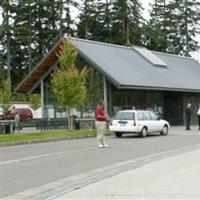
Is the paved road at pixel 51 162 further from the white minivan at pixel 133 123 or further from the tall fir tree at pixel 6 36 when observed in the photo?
the tall fir tree at pixel 6 36

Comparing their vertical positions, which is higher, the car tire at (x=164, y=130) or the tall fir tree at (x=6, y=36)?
the tall fir tree at (x=6, y=36)

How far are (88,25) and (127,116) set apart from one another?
4874 cm

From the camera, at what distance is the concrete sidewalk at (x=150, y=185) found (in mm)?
11211

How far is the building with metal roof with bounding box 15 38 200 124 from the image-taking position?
42.5 meters

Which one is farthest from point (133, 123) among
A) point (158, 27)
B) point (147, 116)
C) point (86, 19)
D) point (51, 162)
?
point (158, 27)

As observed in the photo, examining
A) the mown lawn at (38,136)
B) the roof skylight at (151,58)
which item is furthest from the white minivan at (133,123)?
the roof skylight at (151,58)

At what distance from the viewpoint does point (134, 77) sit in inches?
1698

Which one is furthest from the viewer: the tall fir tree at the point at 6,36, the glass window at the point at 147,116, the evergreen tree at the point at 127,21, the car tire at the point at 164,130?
the evergreen tree at the point at 127,21

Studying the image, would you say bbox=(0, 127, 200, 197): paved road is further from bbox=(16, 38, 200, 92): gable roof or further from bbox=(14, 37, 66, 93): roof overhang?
bbox=(14, 37, 66, 93): roof overhang

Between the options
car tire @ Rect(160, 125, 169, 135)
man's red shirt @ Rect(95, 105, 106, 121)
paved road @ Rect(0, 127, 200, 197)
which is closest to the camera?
paved road @ Rect(0, 127, 200, 197)

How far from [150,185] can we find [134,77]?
30831 mm

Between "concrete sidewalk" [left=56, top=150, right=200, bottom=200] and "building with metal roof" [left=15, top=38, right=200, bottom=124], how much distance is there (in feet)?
81.7

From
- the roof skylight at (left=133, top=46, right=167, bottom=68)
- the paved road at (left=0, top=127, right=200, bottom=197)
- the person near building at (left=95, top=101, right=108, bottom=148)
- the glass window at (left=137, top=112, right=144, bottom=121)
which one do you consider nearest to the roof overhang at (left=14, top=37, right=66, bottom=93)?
the roof skylight at (left=133, top=46, right=167, bottom=68)

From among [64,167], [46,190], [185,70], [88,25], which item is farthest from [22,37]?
[46,190]
